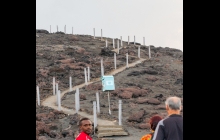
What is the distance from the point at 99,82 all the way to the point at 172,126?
2581 centimetres

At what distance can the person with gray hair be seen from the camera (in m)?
5.62

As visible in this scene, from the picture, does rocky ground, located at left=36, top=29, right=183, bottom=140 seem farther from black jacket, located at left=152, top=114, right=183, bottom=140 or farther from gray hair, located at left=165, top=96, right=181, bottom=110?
gray hair, located at left=165, top=96, right=181, bottom=110

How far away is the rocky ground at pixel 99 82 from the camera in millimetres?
19812

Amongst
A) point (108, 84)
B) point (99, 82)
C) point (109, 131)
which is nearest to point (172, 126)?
point (109, 131)

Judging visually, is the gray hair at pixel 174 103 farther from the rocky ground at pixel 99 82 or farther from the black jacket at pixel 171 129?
the rocky ground at pixel 99 82

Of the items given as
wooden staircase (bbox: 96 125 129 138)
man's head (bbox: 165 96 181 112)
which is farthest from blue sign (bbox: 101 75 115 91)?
man's head (bbox: 165 96 181 112)

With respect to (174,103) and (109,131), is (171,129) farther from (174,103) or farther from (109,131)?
(109,131)

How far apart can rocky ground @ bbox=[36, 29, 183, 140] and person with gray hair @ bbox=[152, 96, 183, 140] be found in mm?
10548

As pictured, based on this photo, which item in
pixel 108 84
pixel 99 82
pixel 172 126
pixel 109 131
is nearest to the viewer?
pixel 172 126

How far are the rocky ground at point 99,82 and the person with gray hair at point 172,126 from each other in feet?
34.6

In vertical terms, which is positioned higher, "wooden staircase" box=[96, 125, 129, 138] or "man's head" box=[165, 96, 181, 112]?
"man's head" box=[165, 96, 181, 112]

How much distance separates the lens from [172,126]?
18.5ft
